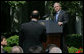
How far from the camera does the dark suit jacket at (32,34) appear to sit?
24.2 feet

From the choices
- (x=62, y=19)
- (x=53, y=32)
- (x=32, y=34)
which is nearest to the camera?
(x=32, y=34)

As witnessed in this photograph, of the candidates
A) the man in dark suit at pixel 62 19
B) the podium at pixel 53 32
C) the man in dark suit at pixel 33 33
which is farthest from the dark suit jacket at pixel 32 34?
the podium at pixel 53 32

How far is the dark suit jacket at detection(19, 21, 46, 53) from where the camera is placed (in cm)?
737

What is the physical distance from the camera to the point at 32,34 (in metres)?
7.37

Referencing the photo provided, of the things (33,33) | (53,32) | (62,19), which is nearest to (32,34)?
(33,33)

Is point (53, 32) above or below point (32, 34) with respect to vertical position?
below

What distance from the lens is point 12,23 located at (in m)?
19.0

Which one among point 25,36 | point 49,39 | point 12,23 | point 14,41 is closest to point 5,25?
point 12,23

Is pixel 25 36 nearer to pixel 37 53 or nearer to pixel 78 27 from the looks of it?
pixel 37 53

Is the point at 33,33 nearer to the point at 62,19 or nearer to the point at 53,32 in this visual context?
the point at 62,19

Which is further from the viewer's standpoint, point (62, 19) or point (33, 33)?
point (62, 19)

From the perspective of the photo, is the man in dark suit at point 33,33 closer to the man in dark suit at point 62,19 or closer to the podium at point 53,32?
the man in dark suit at point 62,19

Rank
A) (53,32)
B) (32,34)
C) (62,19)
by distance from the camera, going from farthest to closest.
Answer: (53,32) → (62,19) → (32,34)

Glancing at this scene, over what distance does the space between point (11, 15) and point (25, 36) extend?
11.7 meters
